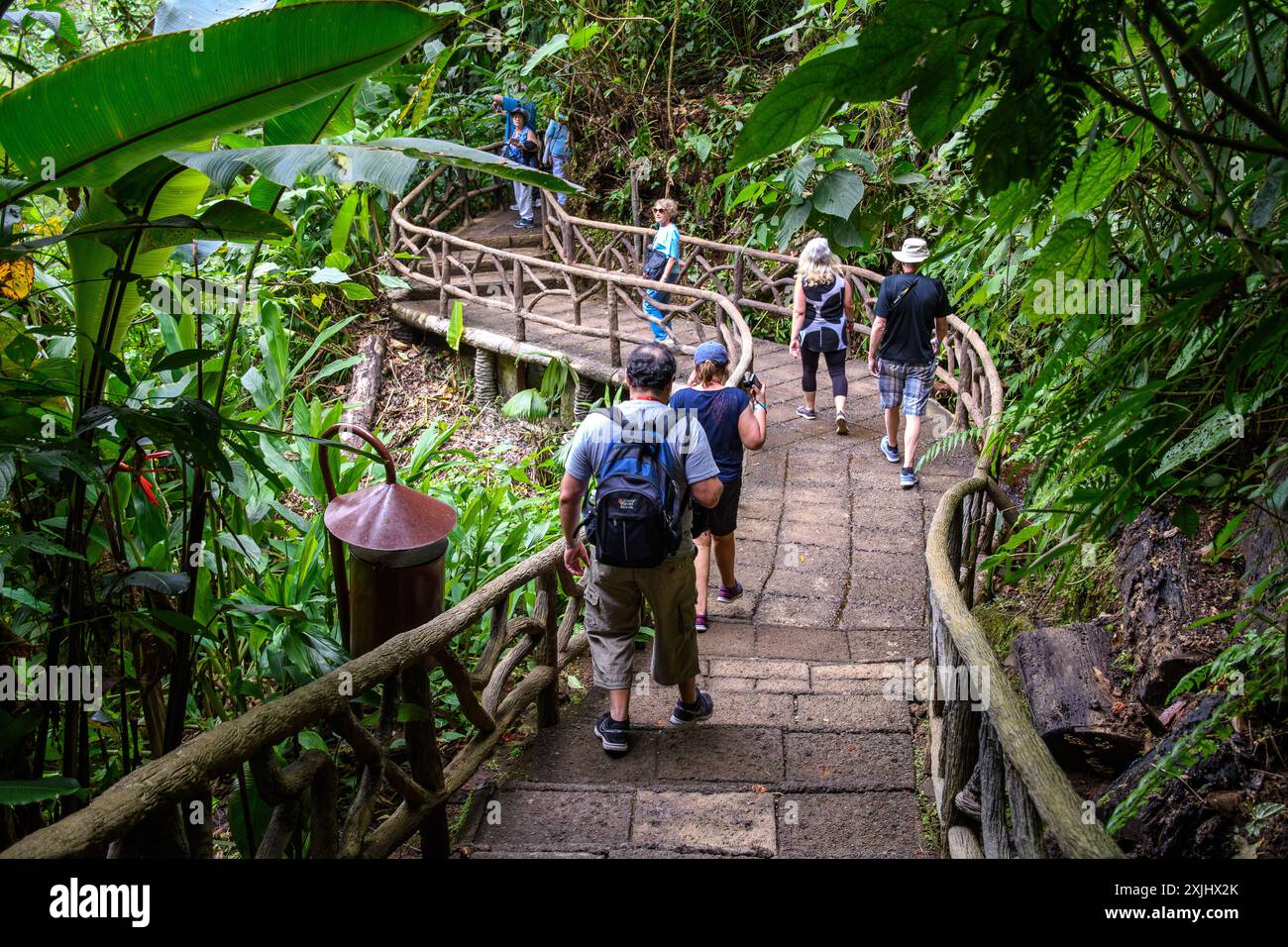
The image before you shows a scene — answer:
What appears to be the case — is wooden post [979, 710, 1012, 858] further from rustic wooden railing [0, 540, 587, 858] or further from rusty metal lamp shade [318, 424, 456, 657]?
rusty metal lamp shade [318, 424, 456, 657]

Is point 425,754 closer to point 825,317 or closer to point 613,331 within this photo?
point 825,317

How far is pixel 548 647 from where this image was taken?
435 centimetres

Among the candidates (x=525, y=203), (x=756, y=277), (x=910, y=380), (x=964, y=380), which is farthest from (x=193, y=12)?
(x=525, y=203)

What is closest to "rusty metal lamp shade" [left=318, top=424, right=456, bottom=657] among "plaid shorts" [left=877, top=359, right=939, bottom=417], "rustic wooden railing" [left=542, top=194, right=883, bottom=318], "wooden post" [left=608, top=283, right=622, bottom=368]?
"plaid shorts" [left=877, top=359, right=939, bottom=417]

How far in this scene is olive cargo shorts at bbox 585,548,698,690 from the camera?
387 centimetres

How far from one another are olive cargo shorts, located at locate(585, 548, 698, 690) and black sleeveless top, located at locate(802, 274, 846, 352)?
389 centimetres

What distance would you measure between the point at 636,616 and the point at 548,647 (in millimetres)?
578

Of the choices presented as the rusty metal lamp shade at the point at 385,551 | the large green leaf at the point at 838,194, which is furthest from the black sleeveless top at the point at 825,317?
the rusty metal lamp shade at the point at 385,551

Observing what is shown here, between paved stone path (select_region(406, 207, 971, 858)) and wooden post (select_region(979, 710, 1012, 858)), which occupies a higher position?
wooden post (select_region(979, 710, 1012, 858))

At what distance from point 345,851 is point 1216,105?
277 cm

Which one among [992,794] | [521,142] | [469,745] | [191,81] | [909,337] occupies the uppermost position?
[521,142]

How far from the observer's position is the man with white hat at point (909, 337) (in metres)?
6.46
